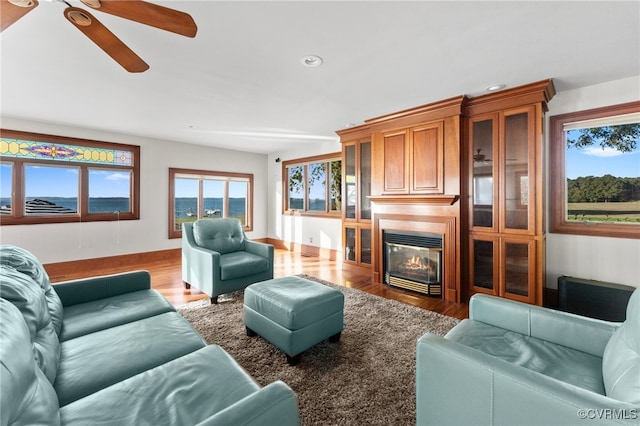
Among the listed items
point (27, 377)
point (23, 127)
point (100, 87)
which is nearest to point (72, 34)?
point (100, 87)

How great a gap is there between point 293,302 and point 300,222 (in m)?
4.45

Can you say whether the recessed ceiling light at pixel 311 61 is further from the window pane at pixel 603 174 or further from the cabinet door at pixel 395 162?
the window pane at pixel 603 174

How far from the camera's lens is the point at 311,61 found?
2473mm

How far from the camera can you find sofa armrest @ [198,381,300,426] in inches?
32.0

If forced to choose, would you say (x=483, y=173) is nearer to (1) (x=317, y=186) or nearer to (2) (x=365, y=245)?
(2) (x=365, y=245)

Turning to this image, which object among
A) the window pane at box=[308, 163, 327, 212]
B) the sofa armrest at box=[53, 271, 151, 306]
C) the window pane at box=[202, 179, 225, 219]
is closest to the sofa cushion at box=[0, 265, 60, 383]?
the sofa armrest at box=[53, 271, 151, 306]

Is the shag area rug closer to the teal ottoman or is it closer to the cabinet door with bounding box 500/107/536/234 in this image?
the teal ottoman

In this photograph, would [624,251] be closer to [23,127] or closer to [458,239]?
[458,239]

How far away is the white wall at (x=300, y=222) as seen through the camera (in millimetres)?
5793

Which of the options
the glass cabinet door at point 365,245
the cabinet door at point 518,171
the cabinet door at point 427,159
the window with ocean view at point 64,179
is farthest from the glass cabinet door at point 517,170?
the window with ocean view at point 64,179

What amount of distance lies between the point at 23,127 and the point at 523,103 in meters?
6.86

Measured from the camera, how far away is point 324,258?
19.3ft

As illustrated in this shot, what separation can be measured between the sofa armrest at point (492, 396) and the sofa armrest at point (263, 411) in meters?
0.65

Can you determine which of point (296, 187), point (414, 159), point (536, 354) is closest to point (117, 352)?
point (536, 354)
